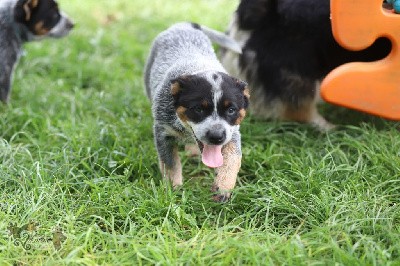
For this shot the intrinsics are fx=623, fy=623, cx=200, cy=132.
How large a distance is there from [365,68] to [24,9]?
2.81m

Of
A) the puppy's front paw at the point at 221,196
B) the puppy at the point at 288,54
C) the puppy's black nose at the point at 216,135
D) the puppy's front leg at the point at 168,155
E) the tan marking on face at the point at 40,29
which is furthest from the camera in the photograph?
the tan marking on face at the point at 40,29

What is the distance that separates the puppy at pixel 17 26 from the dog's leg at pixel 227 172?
2.33 meters

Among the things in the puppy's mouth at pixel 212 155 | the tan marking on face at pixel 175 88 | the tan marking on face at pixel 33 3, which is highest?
the tan marking on face at pixel 175 88

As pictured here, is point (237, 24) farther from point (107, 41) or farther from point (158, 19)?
point (158, 19)

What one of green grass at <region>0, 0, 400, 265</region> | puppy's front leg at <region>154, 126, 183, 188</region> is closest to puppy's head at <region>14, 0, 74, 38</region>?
green grass at <region>0, 0, 400, 265</region>

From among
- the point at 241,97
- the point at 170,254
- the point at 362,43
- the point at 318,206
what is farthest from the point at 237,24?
the point at 170,254

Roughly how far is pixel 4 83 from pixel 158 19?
2.73 metres

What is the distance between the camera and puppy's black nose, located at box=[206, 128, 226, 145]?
3355 millimetres

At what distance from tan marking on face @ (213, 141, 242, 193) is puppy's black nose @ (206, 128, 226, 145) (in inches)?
10.8

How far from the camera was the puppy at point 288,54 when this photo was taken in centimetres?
457

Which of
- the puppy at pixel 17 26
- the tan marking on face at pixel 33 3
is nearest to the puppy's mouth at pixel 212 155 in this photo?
the puppy at pixel 17 26

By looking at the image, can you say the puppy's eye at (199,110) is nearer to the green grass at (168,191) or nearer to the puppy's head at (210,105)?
the puppy's head at (210,105)

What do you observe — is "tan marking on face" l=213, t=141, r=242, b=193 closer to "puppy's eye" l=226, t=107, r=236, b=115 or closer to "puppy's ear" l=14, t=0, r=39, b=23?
"puppy's eye" l=226, t=107, r=236, b=115

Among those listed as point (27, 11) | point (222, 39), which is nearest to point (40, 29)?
point (27, 11)
